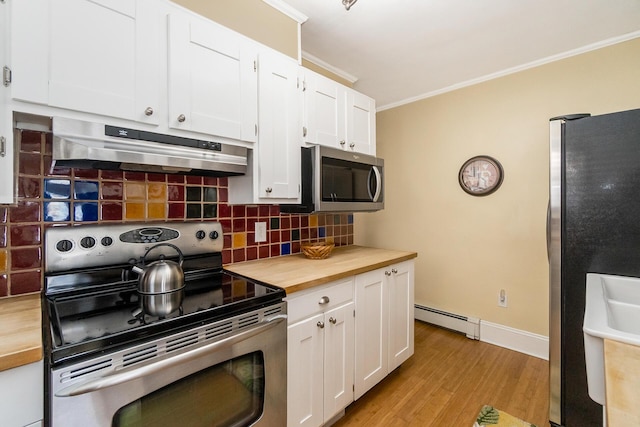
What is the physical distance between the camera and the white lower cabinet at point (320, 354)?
4.45 ft

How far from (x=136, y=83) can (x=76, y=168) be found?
1.55 feet

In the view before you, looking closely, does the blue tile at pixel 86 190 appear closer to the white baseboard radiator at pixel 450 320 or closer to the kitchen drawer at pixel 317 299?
the kitchen drawer at pixel 317 299

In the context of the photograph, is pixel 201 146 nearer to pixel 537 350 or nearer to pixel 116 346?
pixel 116 346

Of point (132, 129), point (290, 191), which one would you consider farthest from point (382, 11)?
point (132, 129)

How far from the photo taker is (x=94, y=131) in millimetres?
1058

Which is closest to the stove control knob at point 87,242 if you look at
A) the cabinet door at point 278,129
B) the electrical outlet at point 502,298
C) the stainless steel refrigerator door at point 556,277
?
the cabinet door at point 278,129

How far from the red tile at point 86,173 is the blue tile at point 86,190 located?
0.09ft

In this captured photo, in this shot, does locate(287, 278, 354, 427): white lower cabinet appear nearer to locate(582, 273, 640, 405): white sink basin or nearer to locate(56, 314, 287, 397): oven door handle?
locate(56, 314, 287, 397): oven door handle

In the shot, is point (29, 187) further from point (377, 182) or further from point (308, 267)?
point (377, 182)

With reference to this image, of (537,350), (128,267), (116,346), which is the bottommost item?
(537,350)

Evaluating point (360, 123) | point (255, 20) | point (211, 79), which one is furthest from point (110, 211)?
point (360, 123)

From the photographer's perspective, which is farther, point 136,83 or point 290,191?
point 290,191

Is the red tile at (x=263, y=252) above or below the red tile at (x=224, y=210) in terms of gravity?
below

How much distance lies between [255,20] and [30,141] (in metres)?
1.27
